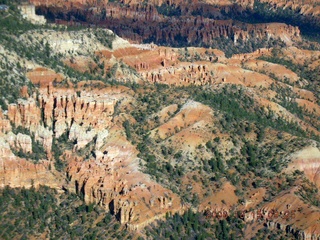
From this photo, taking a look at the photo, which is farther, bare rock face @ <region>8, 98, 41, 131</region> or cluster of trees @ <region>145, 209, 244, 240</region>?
bare rock face @ <region>8, 98, 41, 131</region>

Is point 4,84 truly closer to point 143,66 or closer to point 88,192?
point 88,192

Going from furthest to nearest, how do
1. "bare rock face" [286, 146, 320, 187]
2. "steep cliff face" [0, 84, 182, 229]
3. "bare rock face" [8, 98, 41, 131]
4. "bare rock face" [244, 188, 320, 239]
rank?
"bare rock face" [8, 98, 41, 131], "bare rock face" [286, 146, 320, 187], "steep cliff face" [0, 84, 182, 229], "bare rock face" [244, 188, 320, 239]

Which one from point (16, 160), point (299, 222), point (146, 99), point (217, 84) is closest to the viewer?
point (299, 222)

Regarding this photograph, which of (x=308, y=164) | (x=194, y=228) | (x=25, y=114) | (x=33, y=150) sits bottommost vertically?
(x=194, y=228)

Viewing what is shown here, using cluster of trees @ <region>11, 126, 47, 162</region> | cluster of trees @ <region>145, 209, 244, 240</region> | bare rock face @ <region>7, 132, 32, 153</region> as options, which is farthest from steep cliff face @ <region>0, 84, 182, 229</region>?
cluster of trees @ <region>145, 209, 244, 240</region>

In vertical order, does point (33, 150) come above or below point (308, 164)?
below

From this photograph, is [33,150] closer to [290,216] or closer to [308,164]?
[308,164]

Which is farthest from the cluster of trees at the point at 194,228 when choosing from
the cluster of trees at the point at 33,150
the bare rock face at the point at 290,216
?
the cluster of trees at the point at 33,150

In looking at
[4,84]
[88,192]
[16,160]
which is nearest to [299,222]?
[88,192]

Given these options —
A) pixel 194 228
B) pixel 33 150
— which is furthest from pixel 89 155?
pixel 194 228

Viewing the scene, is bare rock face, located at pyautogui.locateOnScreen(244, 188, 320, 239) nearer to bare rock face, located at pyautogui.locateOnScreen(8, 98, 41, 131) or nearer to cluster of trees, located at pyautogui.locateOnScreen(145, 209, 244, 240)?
cluster of trees, located at pyautogui.locateOnScreen(145, 209, 244, 240)

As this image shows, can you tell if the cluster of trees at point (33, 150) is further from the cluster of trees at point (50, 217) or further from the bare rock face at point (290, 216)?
the bare rock face at point (290, 216)
